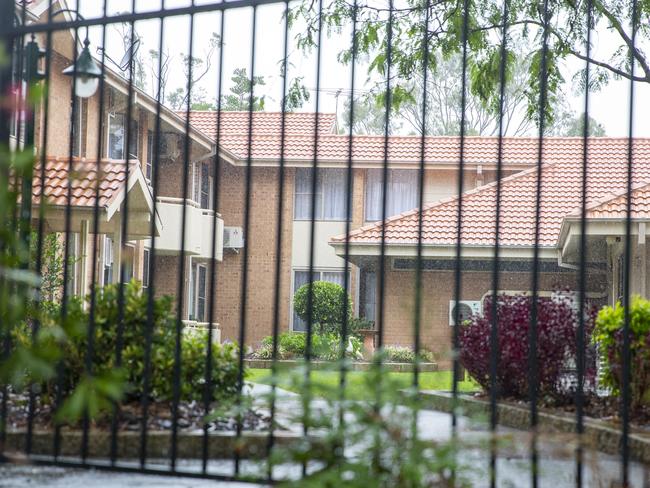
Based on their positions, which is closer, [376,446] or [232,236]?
[376,446]

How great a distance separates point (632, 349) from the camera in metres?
7.08

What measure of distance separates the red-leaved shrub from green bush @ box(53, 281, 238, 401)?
104 inches

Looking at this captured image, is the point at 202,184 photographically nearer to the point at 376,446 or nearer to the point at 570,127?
the point at 570,127

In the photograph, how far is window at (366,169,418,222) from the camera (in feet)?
97.6

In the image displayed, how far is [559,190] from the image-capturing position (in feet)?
81.4

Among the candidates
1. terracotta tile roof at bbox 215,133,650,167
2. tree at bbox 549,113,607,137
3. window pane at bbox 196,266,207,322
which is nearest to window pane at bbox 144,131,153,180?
terracotta tile roof at bbox 215,133,650,167

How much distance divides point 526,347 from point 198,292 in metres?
22.7

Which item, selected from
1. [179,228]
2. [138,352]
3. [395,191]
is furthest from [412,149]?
[138,352]

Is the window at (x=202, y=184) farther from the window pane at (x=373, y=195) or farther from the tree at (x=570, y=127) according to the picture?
the tree at (x=570, y=127)

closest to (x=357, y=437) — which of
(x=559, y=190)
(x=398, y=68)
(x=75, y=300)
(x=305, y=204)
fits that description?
(x=75, y=300)

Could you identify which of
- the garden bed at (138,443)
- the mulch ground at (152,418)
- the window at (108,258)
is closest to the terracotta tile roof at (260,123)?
the window at (108,258)

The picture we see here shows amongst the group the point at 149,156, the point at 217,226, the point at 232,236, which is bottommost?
the point at 217,226

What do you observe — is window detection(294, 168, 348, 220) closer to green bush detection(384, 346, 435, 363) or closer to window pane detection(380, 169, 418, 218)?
window pane detection(380, 169, 418, 218)

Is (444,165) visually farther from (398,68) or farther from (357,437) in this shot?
(357,437)
